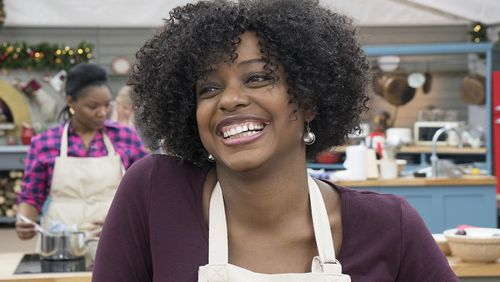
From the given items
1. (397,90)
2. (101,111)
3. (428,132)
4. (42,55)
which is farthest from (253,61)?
(42,55)

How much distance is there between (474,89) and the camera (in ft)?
37.1

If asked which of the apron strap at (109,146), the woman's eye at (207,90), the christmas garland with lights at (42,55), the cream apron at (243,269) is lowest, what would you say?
the cream apron at (243,269)

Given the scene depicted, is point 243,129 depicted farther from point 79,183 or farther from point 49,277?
point 79,183

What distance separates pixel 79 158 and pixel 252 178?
275cm

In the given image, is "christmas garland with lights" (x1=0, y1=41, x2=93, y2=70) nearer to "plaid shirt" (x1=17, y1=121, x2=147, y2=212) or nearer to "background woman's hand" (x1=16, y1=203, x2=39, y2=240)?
"plaid shirt" (x1=17, y1=121, x2=147, y2=212)

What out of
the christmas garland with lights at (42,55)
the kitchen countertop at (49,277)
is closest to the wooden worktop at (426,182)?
the kitchen countertop at (49,277)

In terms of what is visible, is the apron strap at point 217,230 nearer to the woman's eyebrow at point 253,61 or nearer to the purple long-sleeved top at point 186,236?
the purple long-sleeved top at point 186,236

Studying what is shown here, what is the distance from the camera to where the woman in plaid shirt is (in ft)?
15.0

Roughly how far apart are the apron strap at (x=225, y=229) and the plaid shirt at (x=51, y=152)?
8.75 ft

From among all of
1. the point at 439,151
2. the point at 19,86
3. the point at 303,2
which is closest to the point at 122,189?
the point at 303,2

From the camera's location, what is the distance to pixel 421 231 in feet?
6.83

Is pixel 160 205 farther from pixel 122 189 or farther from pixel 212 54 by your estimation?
pixel 212 54

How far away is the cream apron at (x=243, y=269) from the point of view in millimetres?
1934

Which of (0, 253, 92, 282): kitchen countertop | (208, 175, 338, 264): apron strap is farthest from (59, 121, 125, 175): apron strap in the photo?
(208, 175, 338, 264): apron strap
